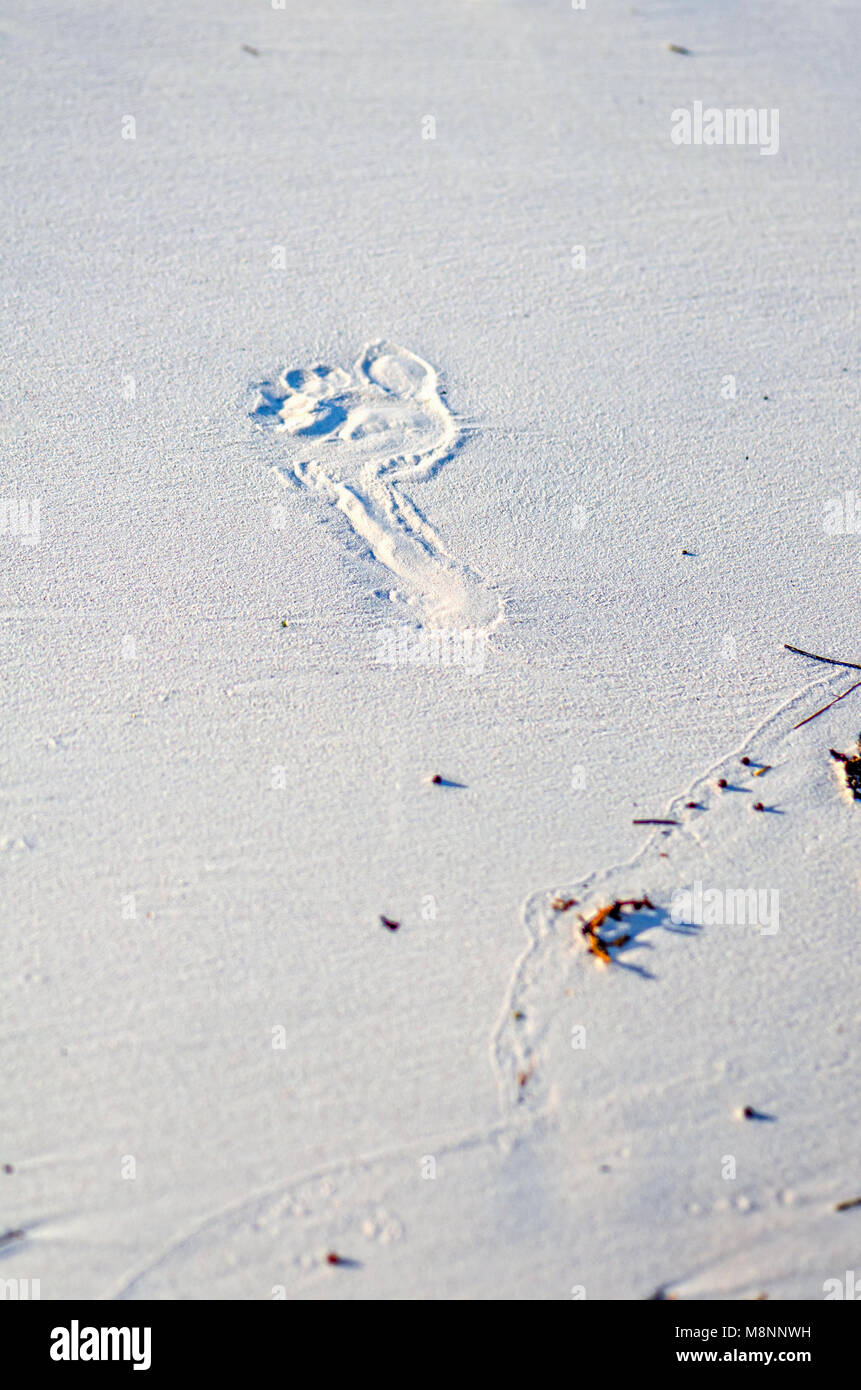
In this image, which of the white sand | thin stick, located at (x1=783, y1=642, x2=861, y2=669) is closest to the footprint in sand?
the white sand

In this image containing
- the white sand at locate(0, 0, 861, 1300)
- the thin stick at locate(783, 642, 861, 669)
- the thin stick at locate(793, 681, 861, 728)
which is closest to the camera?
the white sand at locate(0, 0, 861, 1300)

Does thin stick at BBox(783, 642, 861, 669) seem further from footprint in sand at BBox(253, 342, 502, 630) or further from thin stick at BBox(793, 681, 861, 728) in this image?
footprint in sand at BBox(253, 342, 502, 630)

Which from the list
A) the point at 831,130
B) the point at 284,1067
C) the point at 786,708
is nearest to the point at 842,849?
the point at 786,708

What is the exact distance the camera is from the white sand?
1.88 m

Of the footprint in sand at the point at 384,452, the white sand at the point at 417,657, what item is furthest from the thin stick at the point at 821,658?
the footprint in sand at the point at 384,452

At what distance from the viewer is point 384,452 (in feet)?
9.98

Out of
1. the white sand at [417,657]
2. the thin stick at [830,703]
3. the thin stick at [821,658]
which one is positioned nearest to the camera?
the white sand at [417,657]

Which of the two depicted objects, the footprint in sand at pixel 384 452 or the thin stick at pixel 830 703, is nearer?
the thin stick at pixel 830 703

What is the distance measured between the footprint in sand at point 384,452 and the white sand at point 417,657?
0.01 meters

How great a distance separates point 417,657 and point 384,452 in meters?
0.76

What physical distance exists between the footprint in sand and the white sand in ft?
0.04

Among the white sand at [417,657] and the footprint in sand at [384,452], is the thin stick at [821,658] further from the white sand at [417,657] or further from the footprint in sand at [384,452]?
the footprint in sand at [384,452]

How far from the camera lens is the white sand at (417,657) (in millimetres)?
1885

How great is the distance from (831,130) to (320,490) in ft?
9.43
